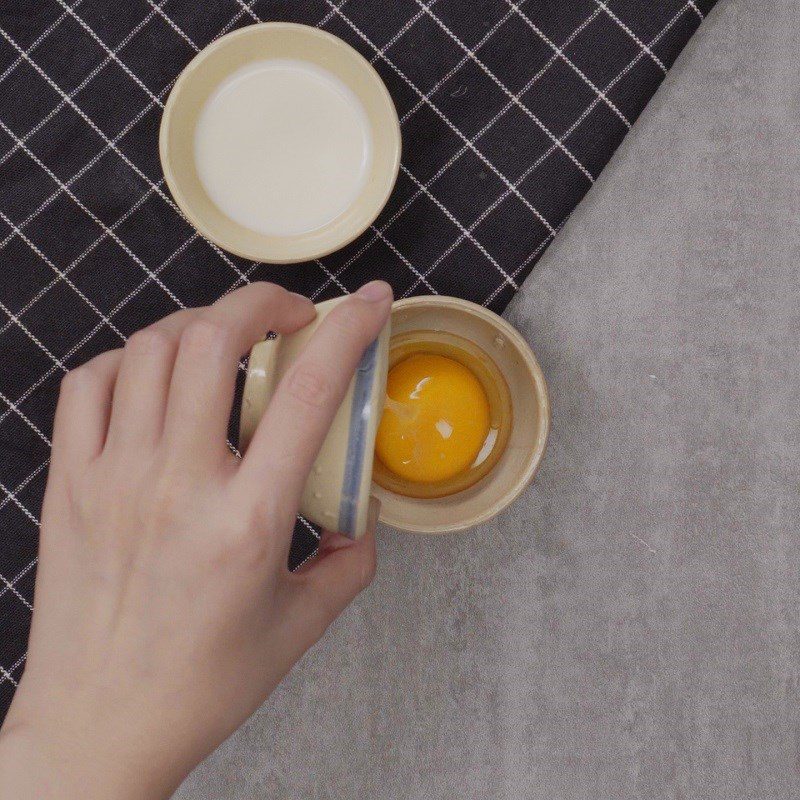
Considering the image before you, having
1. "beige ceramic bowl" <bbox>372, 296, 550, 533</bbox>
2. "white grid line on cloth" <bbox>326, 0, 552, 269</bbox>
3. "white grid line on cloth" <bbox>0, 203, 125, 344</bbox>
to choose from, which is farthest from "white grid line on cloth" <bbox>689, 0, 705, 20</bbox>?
"white grid line on cloth" <bbox>0, 203, 125, 344</bbox>

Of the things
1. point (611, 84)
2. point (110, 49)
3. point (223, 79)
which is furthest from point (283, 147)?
point (611, 84)

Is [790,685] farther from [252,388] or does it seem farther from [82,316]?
[82,316]

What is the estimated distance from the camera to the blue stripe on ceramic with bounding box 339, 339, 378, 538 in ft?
1.45

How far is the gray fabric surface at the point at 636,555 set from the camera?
699 mm

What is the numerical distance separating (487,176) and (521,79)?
9 cm

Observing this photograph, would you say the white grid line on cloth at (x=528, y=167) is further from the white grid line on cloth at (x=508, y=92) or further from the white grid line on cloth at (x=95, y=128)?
the white grid line on cloth at (x=95, y=128)

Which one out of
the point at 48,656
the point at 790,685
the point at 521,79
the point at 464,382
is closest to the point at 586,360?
the point at 464,382

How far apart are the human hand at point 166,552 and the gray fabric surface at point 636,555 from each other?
276 millimetres

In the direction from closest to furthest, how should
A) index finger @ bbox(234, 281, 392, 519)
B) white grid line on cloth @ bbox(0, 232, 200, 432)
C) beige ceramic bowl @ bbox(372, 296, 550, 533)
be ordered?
index finger @ bbox(234, 281, 392, 519), beige ceramic bowl @ bbox(372, 296, 550, 533), white grid line on cloth @ bbox(0, 232, 200, 432)

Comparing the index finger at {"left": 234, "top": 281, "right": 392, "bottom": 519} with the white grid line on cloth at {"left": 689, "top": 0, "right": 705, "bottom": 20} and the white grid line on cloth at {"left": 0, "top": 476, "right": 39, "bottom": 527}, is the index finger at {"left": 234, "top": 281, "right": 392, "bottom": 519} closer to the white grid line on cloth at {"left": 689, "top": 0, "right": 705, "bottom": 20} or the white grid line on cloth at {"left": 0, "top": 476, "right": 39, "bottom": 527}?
the white grid line on cloth at {"left": 0, "top": 476, "right": 39, "bottom": 527}

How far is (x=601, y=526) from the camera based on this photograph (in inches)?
28.3

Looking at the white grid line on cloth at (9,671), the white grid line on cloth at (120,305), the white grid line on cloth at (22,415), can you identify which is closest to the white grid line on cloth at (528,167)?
the white grid line on cloth at (120,305)

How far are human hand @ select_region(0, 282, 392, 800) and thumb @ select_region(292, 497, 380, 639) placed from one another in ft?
0.11

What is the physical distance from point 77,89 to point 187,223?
15 centimetres
